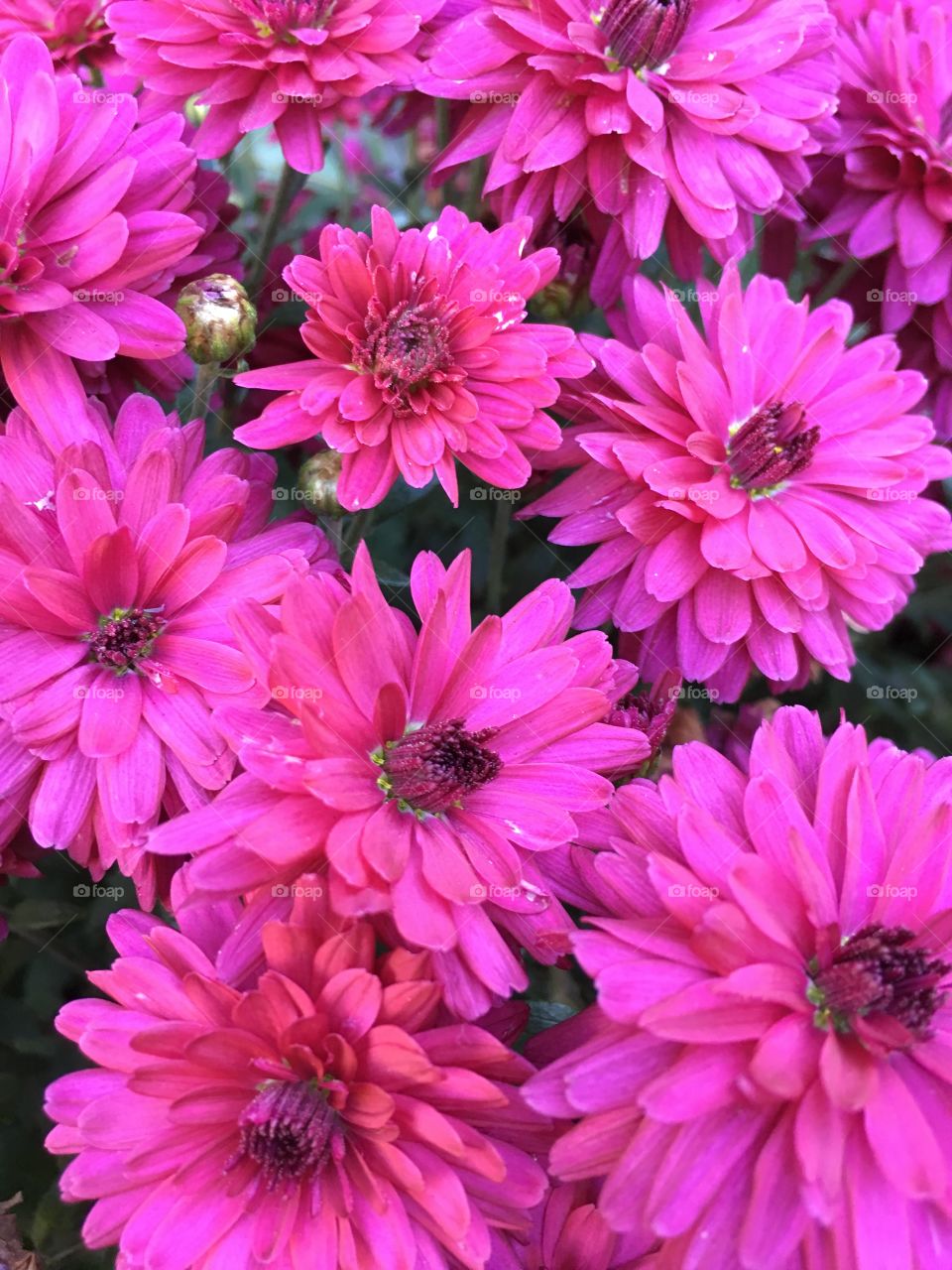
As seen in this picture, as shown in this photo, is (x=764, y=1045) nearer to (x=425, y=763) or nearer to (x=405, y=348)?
(x=425, y=763)

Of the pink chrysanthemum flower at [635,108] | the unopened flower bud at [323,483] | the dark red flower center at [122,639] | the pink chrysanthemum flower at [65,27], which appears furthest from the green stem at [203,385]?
the pink chrysanthemum flower at [65,27]

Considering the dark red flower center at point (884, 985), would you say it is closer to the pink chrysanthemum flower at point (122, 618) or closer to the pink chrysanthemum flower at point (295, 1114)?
the pink chrysanthemum flower at point (295, 1114)

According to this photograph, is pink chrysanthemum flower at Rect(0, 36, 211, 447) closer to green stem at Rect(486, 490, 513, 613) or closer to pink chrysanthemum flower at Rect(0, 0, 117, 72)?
pink chrysanthemum flower at Rect(0, 0, 117, 72)

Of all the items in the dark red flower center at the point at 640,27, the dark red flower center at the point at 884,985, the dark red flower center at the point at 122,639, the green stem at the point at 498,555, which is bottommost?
the green stem at the point at 498,555

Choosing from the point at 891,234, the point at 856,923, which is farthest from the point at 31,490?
the point at 891,234

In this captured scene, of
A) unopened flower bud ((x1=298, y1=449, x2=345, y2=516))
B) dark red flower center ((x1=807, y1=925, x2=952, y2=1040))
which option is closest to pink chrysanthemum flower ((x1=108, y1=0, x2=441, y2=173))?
unopened flower bud ((x1=298, y1=449, x2=345, y2=516))

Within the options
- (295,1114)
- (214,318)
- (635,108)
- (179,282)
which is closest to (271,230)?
(179,282)
